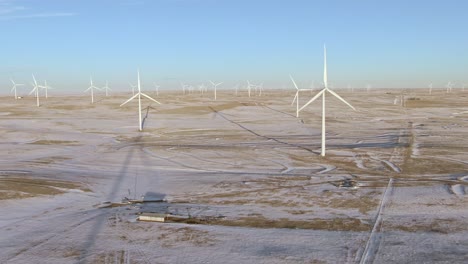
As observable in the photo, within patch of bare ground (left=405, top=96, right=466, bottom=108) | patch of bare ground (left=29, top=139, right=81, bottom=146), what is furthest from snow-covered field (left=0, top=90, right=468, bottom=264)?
patch of bare ground (left=405, top=96, right=466, bottom=108)

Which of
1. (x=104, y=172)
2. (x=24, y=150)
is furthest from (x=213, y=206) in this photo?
(x=24, y=150)

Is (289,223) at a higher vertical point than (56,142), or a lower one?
lower

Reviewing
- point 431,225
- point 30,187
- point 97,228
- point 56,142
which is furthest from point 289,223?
point 56,142

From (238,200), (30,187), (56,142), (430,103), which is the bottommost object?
(238,200)

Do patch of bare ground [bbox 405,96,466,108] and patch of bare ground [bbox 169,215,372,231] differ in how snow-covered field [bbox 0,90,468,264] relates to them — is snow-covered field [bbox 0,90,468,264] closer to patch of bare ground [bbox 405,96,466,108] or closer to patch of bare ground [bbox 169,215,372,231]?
patch of bare ground [bbox 169,215,372,231]

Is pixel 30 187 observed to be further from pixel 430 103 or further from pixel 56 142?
pixel 430 103

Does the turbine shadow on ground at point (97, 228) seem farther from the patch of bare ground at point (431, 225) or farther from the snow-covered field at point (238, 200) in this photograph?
the patch of bare ground at point (431, 225)
